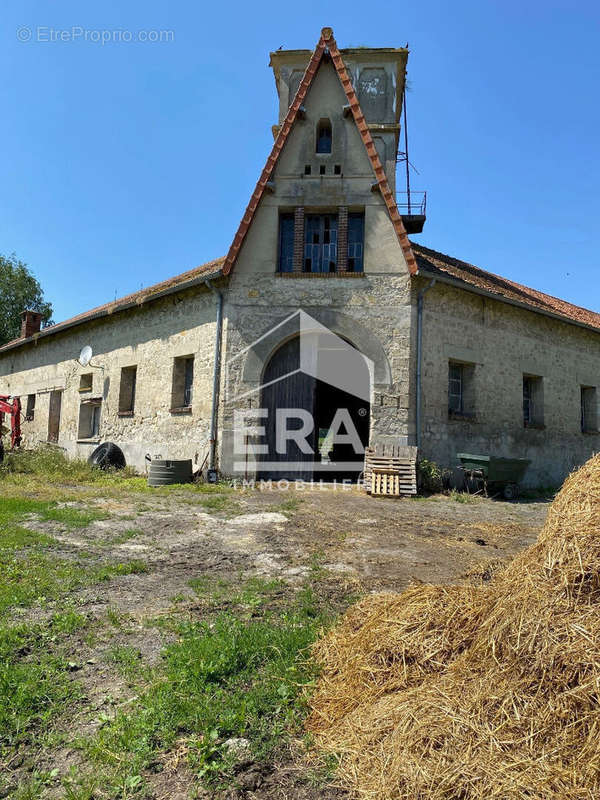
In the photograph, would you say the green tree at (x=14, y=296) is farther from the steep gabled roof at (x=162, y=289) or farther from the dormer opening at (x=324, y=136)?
the dormer opening at (x=324, y=136)

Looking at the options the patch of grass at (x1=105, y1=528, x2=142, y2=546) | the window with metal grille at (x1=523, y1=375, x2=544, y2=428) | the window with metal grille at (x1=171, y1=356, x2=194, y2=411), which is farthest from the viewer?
the window with metal grille at (x1=523, y1=375, x2=544, y2=428)

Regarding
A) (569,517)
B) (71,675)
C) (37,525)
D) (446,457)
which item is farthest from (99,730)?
(446,457)

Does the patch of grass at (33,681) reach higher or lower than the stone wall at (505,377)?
lower

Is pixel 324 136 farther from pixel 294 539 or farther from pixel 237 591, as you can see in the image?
pixel 237 591

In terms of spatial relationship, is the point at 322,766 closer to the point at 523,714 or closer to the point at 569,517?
the point at 523,714

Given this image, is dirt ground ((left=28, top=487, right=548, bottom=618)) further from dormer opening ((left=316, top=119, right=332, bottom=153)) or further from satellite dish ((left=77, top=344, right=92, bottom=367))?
satellite dish ((left=77, top=344, right=92, bottom=367))

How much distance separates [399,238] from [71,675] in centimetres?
1130

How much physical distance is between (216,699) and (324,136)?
13.5 m

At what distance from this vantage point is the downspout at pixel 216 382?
12609 mm

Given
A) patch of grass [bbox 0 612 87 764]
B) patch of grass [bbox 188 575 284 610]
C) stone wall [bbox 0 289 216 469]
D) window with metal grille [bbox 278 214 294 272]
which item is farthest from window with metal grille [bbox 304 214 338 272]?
patch of grass [bbox 0 612 87 764]

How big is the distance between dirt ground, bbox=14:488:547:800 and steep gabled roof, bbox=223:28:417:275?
5.95 meters

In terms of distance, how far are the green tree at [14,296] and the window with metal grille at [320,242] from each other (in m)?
29.7

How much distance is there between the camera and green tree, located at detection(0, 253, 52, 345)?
36.6m

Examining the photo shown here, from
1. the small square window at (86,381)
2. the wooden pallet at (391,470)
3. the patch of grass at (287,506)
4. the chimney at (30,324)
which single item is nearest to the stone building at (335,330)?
the wooden pallet at (391,470)
